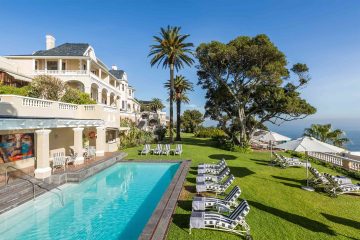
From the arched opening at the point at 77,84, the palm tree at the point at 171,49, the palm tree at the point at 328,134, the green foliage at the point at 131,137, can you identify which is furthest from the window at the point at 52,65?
the palm tree at the point at 328,134

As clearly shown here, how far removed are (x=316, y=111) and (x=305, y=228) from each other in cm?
2451

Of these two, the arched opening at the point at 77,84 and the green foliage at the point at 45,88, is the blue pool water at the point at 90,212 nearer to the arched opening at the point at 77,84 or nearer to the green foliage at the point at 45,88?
the green foliage at the point at 45,88

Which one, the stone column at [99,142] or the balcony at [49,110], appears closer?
the balcony at [49,110]

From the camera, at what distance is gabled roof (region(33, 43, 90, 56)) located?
106 feet

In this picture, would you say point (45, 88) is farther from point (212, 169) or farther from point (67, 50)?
→ point (212, 169)

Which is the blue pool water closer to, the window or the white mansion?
the white mansion

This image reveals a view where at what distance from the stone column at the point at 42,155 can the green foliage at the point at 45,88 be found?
12513mm

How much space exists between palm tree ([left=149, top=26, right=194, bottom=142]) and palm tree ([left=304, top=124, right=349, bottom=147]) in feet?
72.0

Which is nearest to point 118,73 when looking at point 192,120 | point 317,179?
point 192,120

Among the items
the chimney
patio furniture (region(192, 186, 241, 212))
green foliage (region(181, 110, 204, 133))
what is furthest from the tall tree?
green foliage (region(181, 110, 204, 133))

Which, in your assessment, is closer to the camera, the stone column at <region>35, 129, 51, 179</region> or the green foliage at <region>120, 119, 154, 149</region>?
the stone column at <region>35, 129, 51, 179</region>

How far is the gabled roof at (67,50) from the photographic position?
32.4 meters

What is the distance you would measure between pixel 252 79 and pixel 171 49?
12112mm

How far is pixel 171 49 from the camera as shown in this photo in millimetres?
32719
